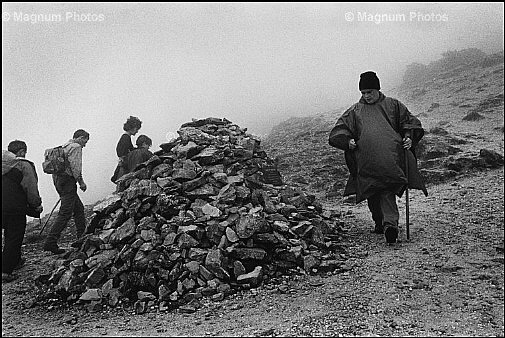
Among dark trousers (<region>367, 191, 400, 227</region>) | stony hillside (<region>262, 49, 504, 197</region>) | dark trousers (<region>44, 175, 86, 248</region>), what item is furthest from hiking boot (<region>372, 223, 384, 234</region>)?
dark trousers (<region>44, 175, 86, 248</region>)

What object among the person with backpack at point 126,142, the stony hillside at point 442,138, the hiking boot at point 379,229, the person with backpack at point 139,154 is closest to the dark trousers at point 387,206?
the hiking boot at point 379,229

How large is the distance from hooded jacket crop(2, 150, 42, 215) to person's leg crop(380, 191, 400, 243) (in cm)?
551

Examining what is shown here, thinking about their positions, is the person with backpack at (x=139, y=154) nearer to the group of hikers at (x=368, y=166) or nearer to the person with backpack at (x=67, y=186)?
the person with backpack at (x=67, y=186)

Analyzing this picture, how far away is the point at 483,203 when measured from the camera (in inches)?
291

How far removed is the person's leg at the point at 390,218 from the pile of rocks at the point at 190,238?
2.74ft

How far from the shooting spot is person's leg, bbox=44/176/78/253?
7.01m

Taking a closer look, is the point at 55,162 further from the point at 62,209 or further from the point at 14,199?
the point at 14,199

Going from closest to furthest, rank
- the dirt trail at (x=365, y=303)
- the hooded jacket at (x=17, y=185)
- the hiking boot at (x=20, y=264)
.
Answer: the dirt trail at (x=365, y=303)
the hooded jacket at (x=17, y=185)
the hiking boot at (x=20, y=264)

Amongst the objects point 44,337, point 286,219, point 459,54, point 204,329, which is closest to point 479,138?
point 286,219

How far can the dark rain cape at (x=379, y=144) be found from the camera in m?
6.04

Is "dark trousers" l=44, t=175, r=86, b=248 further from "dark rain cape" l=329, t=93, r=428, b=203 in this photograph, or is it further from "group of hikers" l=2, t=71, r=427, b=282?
"dark rain cape" l=329, t=93, r=428, b=203

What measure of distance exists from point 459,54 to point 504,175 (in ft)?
111

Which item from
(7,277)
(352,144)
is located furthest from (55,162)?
(352,144)

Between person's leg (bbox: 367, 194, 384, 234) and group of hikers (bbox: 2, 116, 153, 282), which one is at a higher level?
group of hikers (bbox: 2, 116, 153, 282)
